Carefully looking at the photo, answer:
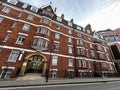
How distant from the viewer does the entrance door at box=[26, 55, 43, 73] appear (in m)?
16.1

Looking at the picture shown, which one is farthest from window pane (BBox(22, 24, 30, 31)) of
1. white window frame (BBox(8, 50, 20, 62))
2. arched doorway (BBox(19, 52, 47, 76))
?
arched doorway (BBox(19, 52, 47, 76))

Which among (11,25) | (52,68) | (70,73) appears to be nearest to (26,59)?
(52,68)

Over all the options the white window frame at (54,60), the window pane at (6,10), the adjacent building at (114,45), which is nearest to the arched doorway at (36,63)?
the white window frame at (54,60)

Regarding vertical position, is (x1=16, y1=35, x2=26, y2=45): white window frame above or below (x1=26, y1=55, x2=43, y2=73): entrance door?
above

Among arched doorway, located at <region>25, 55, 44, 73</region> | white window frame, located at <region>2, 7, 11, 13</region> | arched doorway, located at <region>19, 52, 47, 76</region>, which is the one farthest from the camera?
white window frame, located at <region>2, 7, 11, 13</region>

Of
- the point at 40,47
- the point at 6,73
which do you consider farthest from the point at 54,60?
the point at 6,73

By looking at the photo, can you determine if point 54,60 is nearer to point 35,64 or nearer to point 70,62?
point 35,64

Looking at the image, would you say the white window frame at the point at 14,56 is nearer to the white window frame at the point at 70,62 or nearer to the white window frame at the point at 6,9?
the white window frame at the point at 6,9

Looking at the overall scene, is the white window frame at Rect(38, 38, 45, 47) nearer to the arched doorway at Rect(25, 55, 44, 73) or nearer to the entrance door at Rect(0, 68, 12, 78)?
the arched doorway at Rect(25, 55, 44, 73)

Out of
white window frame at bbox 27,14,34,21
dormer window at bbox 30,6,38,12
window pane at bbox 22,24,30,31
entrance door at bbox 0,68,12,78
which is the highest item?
dormer window at bbox 30,6,38,12

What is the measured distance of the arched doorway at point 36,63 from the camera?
1575 centimetres

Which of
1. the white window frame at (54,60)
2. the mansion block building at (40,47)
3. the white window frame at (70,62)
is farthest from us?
the white window frame at (70,62)

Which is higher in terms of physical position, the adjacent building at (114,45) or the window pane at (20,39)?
the adjacent building at (114,45)

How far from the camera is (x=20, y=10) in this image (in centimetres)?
1941
